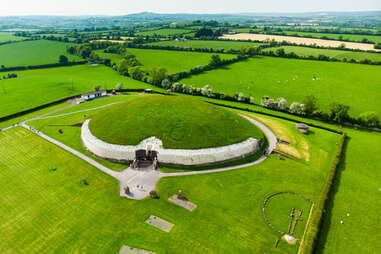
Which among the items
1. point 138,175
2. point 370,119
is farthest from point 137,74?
point 370,119

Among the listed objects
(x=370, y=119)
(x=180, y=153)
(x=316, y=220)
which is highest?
(x=370, y=119)

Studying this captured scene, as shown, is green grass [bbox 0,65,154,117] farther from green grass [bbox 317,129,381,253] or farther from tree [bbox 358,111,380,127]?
green grass [bbox 317,129,381,253]

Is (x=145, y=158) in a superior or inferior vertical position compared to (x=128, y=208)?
superior

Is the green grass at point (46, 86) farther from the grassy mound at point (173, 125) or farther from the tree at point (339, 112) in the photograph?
the tree at point (339, 112)

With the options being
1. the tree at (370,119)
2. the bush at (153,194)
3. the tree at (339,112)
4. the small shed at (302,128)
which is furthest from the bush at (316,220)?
the tree at (370,119)

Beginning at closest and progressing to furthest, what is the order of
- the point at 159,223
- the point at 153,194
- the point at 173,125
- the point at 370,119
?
1. the point at 159,223
2. the point at 153,194
3. the point at 173,125
4. the point at 370,119

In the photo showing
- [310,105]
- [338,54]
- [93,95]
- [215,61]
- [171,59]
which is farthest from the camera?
[171,59]

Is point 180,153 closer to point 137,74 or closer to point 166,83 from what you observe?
point 166,83

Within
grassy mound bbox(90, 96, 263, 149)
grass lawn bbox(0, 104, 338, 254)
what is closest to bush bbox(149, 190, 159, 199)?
grass lawn bbox(0, 104, 338, 254)
